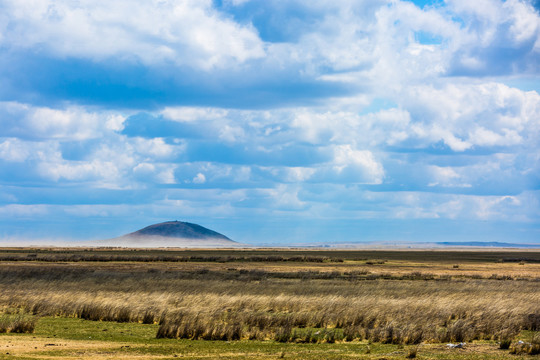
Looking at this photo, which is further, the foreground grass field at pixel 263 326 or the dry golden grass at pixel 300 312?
the dry golden grass at pixel 300 312

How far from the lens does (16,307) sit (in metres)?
31.8

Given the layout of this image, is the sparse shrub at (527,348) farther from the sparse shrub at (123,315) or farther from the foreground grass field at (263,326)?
the sparse shrub at (123,315)

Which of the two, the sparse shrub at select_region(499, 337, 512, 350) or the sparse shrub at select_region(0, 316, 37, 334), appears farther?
the sparse shrub at select_region(0, 316, 37, 334)

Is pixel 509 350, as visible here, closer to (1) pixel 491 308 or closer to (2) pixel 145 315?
(1) pixel 491 308

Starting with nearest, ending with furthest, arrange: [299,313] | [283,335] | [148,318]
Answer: [283,335], [148,318], [299,313]

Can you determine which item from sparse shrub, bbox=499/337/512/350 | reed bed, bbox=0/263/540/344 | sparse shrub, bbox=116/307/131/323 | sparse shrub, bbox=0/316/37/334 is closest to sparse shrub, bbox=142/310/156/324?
reed bed, bbox=0/263/540/344

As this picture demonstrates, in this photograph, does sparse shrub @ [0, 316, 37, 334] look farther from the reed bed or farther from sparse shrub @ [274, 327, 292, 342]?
sparse shrub @ [274, 327, 292, 342]

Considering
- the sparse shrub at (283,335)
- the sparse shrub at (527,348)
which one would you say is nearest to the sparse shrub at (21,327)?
the sparse shrub at (283,335)

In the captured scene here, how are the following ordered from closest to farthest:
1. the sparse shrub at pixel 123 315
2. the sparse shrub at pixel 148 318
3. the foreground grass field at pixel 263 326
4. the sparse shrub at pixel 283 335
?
the foreground grass field at pixel 263 326, the sparse shrub at pixel 283 335, the sparse shrub at pixel 148 318, the sparse shrub at pixel 123 315

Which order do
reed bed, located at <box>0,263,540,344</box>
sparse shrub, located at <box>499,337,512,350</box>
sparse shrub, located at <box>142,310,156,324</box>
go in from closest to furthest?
sparse shrub, located at <box>499,337,512,350</box>, reed bed, located at <box>0,263,540,344</box>, sparse shrub, located at <box>142,310,156,324</box>

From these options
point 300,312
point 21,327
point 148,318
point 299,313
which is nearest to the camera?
point 21,327

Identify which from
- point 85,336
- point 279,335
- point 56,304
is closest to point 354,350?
point 279,335

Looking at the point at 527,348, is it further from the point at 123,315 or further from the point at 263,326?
the point at 123,315

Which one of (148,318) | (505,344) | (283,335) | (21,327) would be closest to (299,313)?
(283,335)
